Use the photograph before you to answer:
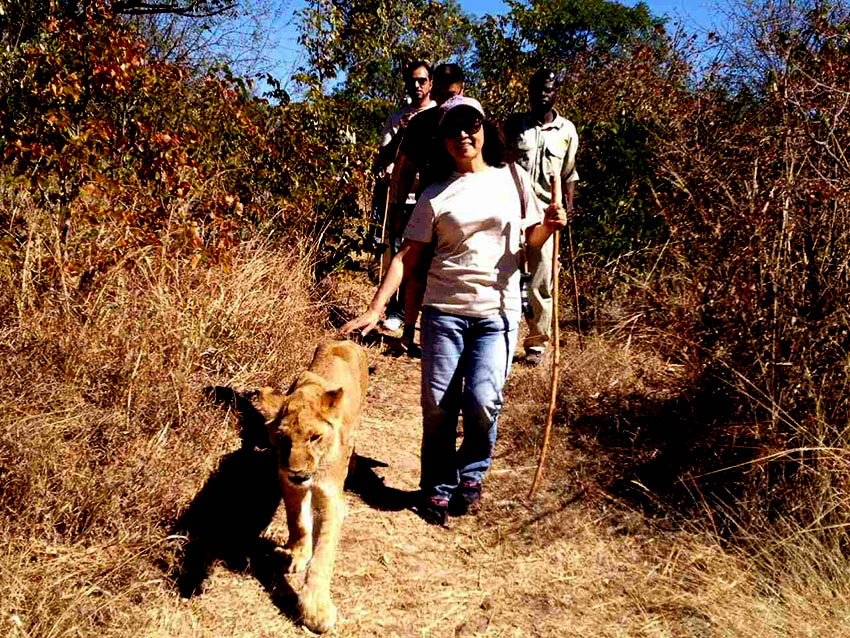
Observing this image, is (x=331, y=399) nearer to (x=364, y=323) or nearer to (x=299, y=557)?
(x=364, y=323)

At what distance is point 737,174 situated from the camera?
15.6 ft

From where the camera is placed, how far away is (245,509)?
399 cm

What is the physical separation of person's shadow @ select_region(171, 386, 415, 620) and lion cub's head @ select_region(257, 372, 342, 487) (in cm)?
68

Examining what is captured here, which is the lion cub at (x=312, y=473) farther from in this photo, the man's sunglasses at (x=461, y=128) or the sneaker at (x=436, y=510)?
the man's sunglasses at (x=461, y=128)

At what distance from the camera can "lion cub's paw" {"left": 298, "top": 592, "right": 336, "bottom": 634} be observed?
10.3 ft

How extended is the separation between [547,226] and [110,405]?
8.84 feet

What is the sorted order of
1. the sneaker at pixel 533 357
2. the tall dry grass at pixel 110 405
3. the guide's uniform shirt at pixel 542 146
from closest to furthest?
the tall dry grass at pixel 110 405
the guide's uniform shirt at pixel 542 146
the sneaker at pixel 533 357

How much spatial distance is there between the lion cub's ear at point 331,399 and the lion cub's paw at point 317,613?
0.85 m

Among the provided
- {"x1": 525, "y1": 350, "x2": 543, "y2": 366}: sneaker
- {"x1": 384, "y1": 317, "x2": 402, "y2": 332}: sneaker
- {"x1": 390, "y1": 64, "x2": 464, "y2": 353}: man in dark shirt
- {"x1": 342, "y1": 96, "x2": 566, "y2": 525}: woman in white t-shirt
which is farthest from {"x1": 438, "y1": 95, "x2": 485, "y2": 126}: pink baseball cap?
{"x1": 384, "y1": 317, "x2": 402, "y2": 332}: sneaker

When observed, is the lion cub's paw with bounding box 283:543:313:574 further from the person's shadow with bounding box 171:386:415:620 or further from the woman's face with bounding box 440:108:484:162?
the woman's face with bounding box 440:108:484:162

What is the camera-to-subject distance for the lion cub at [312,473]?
316 centimetres

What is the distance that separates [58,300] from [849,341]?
474 cm

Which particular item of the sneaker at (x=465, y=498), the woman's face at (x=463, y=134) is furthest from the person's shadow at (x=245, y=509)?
the woman's face at (x=463, y=134)

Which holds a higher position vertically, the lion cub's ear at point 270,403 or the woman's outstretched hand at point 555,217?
the woman's outstretched hand at point 555,217
